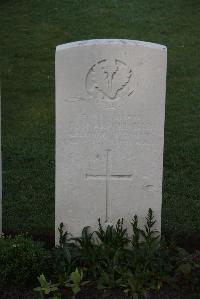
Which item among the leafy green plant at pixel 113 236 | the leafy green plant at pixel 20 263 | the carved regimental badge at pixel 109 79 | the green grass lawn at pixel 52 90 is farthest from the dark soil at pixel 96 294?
the carved regimental badge at pixel 109 79

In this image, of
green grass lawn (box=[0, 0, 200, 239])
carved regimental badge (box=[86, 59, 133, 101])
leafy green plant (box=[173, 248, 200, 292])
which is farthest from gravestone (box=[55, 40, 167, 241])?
green grass lawn (box=[0, 0, 200, 239])

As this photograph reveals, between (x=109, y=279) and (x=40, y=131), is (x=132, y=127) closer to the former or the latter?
(x=109, y=279)

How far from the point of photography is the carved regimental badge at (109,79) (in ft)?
16.3

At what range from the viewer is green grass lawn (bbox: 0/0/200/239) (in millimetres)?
6641

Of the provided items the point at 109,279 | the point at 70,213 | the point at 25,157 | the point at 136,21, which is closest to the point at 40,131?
the point at 25,157

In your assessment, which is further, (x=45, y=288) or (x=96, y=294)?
(x=96, y=294)

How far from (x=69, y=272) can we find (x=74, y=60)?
5.44 feet

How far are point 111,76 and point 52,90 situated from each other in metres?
5.79

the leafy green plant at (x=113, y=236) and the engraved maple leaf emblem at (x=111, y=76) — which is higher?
the engraved maple leaf emblem at (x=111, y=76)

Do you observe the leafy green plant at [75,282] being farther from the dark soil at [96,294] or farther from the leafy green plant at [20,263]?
the leafy green plant at [20,263]

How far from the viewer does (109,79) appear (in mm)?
5008

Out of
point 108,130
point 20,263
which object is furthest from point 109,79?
point 20,263

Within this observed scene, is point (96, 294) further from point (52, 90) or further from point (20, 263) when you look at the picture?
point (52, 90)

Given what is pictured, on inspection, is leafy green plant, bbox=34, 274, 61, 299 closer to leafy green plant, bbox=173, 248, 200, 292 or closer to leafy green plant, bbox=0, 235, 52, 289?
leafy green plant, bbox=0, 235, 52, 289
